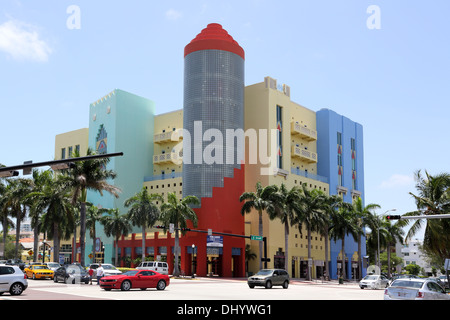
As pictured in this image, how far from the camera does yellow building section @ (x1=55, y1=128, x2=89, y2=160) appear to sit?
3986 inches

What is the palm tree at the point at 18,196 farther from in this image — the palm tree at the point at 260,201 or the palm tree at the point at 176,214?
the palm tree at the point at 260,201

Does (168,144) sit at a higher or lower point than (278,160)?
higher

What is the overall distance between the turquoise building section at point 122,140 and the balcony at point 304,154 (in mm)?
26884

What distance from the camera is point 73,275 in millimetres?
42188

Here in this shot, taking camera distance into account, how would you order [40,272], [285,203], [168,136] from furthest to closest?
[168,136] < [285,203] < [40,272]

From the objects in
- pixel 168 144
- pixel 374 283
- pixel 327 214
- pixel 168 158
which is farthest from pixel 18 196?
pixel 374 283

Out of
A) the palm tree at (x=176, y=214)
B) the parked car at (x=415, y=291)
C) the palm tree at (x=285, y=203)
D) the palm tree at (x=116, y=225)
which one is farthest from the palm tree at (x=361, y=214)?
the parked car at (x=415, y=291)

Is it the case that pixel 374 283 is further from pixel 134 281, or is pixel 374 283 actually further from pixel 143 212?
pixel 143 212

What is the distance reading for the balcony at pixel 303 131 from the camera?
86.6 m

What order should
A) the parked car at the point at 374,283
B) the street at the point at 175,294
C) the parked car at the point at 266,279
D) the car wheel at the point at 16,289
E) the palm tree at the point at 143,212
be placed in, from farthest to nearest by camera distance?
the palm tree at the point at 143,212 → the parked car at the point at 374,283 → the parked car at the point at 266,279 → the car wheel at the point at 16,289 → the street at the point at 175,294

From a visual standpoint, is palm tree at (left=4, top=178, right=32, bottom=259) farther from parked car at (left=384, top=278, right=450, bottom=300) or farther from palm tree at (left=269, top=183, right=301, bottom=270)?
parked car at (left=384, top=278, right=450, bottom=300)

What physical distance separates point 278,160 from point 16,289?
57.6m

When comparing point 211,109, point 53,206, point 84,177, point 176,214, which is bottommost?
point 176,214
